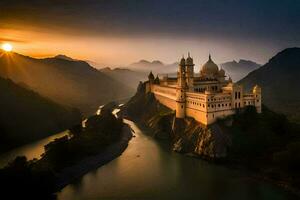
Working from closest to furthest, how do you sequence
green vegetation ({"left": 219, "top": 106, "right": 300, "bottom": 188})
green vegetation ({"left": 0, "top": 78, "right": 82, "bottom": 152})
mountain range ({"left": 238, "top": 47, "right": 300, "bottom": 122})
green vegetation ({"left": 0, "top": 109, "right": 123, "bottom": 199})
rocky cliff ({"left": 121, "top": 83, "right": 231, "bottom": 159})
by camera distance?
green vegetation ({"left": 0, "top": 109, "right": 123, "bottom": 199}), green vegetation ({"left": 219, "top": 106, "right": 300, "bottom": 188}), rocky cliff ({"left": 121, "top": 83, "right": 231, "bottom": 159}), green vegetation ({"left": 0, "top": 78, "right": 82, "bottom": 152}), mountain range ({"left": 238, "top": 47, "right": 300, "bottom": 122})

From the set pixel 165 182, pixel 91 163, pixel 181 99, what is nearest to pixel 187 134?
pixel 181 99

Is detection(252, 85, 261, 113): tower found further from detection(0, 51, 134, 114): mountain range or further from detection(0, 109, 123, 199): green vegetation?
detection(0, 51, 134, 114): mountain range

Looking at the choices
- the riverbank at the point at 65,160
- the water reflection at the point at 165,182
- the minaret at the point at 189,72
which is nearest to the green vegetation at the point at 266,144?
the water reflection at the point at 165,182

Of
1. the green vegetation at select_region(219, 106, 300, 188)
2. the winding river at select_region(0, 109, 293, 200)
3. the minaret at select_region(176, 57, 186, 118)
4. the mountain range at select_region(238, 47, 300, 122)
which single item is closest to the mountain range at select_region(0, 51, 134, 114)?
the minaret at select_region(176, 57, 186, 118)

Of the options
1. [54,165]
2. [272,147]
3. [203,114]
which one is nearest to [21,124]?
[54,165]

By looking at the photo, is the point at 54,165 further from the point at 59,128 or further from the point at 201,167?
the point at 59,128

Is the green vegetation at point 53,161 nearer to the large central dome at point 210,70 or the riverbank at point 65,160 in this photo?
the riverbank at point 65,160
